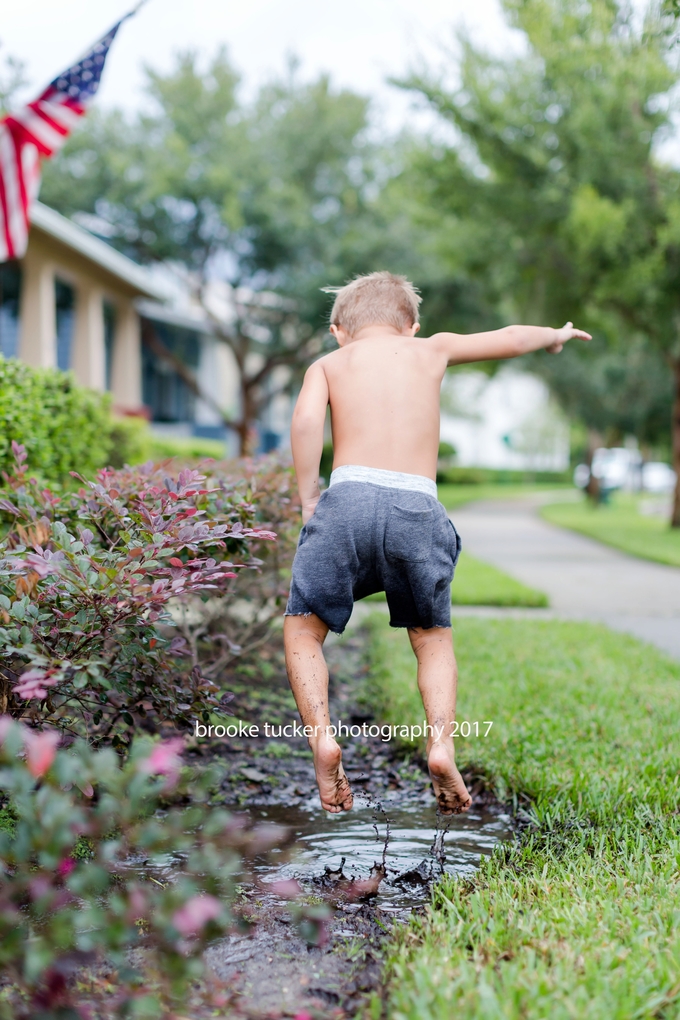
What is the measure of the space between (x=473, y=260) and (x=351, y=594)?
1630 centimetres

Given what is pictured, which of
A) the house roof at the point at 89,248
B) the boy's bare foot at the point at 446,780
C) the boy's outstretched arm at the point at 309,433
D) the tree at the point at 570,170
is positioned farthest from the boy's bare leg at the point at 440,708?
the tree at the point at 570,170

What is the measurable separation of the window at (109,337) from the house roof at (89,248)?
90cm

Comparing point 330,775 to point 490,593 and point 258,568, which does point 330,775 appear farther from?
point 490,593

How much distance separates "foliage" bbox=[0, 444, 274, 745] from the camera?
2.28 metres

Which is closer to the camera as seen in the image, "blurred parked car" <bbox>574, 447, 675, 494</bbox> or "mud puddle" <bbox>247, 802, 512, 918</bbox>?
"mud puddle" <bbox>247, 802, 512, 918</bbox>

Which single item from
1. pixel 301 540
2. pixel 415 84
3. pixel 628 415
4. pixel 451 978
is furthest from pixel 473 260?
pixel 451 978

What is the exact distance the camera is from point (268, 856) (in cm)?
295

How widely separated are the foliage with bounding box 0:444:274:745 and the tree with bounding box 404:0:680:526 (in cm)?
1222

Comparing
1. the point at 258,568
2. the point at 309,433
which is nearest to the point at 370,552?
the point at 309,433

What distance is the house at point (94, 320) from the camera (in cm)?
1369

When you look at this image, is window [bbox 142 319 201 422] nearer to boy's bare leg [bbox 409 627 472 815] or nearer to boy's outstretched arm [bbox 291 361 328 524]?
boy's outstretched arm [bbox 291 361 328 524]

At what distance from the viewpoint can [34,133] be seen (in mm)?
8609

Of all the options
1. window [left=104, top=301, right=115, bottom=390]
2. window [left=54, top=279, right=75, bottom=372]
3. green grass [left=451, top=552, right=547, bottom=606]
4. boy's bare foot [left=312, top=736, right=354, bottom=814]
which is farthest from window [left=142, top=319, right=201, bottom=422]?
boy's bare foot [left=312, top=736, right=354, bottom=814]

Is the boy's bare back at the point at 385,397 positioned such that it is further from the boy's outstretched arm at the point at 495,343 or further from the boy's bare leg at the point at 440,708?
the boy's bare leg at the point at 440,708
